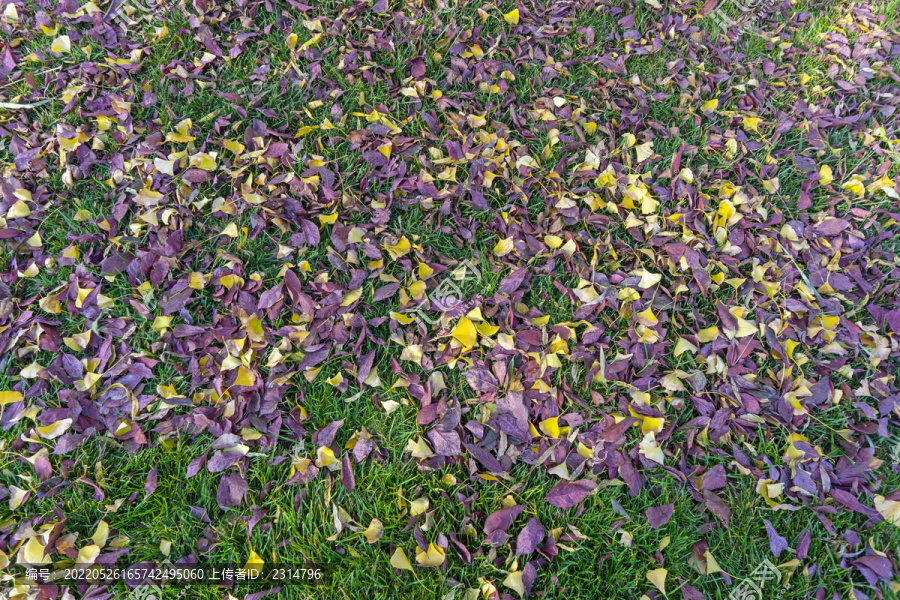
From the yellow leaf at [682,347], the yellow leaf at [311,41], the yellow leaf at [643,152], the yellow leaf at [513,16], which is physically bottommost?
the yellow leaf at [682,347]

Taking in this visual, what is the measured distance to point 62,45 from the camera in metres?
2.54

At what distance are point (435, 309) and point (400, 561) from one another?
2.88 ft

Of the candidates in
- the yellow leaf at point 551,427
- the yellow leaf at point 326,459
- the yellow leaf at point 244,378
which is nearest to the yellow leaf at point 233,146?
the yellow leaf at point 244,378

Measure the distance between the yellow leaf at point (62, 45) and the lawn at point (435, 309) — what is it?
80mm

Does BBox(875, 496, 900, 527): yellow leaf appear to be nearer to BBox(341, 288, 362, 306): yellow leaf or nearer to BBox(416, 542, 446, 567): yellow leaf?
BBox(416, 542, 446, 567): yellow leaf

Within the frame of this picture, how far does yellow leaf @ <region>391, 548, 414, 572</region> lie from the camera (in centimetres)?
153

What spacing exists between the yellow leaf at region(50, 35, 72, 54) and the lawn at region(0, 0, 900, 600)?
0.08 m

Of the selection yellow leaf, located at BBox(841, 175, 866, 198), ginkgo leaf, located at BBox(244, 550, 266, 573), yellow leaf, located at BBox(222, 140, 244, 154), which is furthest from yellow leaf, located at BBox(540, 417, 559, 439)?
yellow leaf, located at BBox(841, 175, 866, 198)

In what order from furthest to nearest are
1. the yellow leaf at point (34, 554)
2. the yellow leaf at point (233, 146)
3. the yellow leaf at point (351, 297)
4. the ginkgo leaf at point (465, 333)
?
the yellow leaf at point (233, 146)
the yellow leaf at point (351, 297)
the ginkgo leaf at point (465, 333)
the yellow leaf at point (34, 554)

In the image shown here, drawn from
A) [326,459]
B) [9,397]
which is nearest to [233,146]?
[9,397]

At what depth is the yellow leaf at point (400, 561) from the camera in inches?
60.4

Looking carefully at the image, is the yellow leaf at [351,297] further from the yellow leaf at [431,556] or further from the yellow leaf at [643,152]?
the yellow leaf at [643,152]

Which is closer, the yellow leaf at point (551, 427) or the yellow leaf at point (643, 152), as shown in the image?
the yellow leaf at point (551, 427)

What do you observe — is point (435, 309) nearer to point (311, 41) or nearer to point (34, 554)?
point (34, 554)
